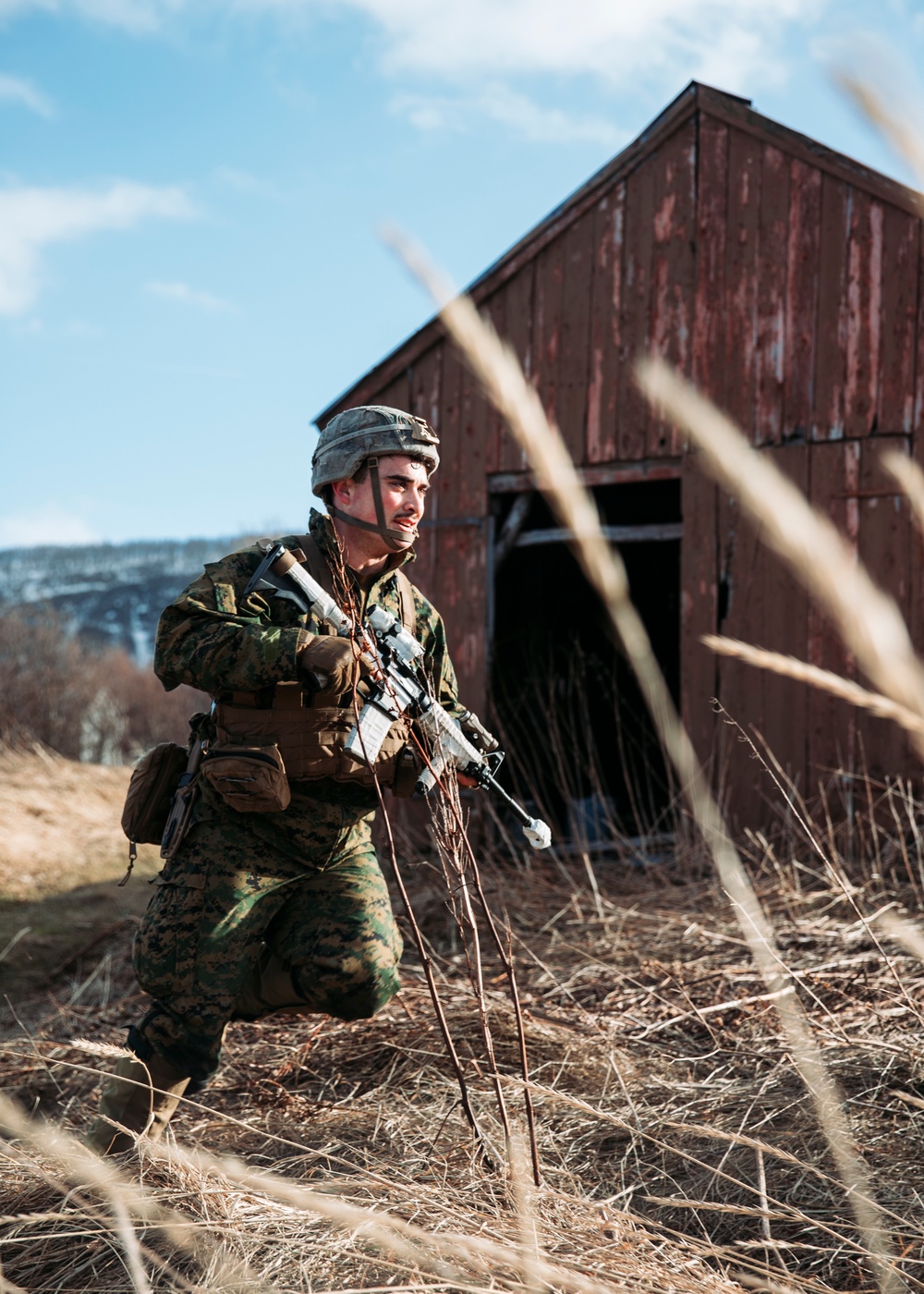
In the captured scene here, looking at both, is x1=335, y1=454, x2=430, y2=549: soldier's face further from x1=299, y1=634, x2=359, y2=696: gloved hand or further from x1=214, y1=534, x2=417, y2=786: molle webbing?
x1=299, y1=634, x2=359, y2=696: gloved hand

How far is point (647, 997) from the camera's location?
3902 millimetres

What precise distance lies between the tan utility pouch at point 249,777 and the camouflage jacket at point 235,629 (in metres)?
0.17

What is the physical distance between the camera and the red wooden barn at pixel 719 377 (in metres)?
6.80

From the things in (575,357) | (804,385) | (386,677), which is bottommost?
(386,677)

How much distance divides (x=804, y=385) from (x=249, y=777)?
537 centimetres

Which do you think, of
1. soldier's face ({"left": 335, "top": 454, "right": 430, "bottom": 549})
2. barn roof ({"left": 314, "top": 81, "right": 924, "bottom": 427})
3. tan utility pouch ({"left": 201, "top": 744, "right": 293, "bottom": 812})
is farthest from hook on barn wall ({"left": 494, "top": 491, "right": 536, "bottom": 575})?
tan utility pouch ({"left": 201, "top": 744, "right": 293, "bottom": 812})

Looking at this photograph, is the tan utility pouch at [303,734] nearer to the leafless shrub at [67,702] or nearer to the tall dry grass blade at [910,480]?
the tall dry grass blade at [910,480]

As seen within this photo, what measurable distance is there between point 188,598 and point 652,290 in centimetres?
565

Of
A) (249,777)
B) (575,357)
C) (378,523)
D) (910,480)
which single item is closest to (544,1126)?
(249,777)

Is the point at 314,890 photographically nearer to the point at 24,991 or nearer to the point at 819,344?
the point at 24,991

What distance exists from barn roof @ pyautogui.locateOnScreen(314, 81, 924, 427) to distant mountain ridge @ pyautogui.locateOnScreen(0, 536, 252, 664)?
2799 cm

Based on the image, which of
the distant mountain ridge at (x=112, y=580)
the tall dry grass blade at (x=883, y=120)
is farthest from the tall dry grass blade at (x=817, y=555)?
the distant mountain ridge at (x=112, y=580)

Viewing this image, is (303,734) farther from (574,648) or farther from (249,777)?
(574,648)

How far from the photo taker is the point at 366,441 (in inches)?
123
